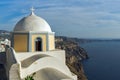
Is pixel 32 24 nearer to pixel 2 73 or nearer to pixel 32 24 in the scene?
pixel 32 24

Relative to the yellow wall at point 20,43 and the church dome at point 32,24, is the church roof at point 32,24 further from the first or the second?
the yellow wall at point 20,43

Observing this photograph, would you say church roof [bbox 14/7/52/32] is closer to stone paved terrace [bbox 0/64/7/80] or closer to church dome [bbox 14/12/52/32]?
church dome [bbox 14/12/52/32]

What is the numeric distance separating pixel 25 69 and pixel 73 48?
106m

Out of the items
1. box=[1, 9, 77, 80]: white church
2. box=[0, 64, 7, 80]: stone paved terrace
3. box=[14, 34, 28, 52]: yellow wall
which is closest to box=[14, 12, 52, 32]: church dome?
box=[1, 9, 77, 80]: white church

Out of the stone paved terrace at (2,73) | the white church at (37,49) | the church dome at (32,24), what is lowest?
the stone paved terrace at (2,73)

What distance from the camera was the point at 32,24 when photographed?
570 inches

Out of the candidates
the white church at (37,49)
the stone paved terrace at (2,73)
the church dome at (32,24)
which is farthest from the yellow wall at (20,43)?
the stone paved terrace at (2,73)

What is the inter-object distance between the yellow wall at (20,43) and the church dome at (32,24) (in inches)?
17.3

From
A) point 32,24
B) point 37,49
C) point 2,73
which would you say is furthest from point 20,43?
point 2,73


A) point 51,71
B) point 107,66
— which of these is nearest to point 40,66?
point 51,71

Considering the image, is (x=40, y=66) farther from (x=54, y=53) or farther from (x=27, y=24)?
(x=27, y=24)

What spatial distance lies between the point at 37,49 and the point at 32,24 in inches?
53.7

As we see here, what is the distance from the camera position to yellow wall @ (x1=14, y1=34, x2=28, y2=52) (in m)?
14.3

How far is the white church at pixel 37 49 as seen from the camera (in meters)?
12.6
